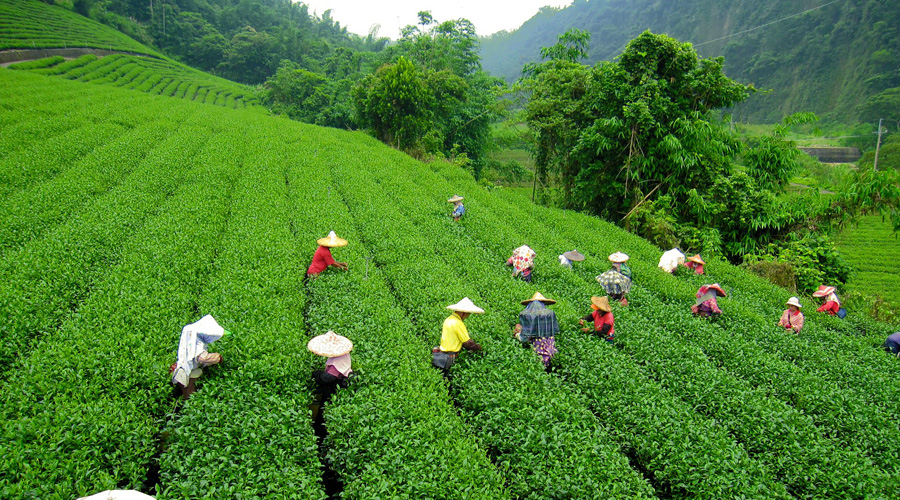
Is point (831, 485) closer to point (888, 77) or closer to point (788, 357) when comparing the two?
point (788, 357)

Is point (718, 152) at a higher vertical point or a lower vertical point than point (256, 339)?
higher

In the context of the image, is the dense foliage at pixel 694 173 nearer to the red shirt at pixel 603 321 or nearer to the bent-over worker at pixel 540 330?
the red shirt at pixel 603 321

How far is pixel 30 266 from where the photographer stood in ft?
30.8

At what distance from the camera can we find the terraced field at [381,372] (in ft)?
18.6

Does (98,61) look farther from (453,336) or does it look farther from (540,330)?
(540,330)

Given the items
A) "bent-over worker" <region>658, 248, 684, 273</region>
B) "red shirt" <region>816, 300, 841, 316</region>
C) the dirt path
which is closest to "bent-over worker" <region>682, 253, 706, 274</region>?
"bent-over worker" <region>658, 248, 684, 273</region>

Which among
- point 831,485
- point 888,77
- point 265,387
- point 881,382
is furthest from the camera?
point 888,77

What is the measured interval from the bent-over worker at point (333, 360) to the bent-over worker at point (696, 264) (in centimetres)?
1116

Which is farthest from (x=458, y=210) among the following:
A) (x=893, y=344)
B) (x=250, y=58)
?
(x=250, y=58)

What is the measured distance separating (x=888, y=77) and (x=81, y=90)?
251 feet

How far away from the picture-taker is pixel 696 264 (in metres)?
14.0

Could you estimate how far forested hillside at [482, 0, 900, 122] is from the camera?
51.9 meters

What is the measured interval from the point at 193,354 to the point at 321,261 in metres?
4.46

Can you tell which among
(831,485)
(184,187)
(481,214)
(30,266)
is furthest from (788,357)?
(184,187)
